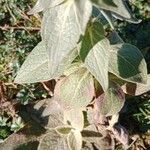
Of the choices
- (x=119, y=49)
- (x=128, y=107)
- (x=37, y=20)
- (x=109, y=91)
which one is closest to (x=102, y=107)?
(x=109, y=91)

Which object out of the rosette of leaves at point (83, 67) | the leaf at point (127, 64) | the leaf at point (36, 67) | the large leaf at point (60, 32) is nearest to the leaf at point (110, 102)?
the rosette of leaves at point (83, 67)

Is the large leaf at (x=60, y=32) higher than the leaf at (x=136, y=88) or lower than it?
higher

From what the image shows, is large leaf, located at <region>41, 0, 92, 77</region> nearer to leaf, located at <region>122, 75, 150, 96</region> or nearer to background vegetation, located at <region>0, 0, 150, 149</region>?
leaf, located at <region>122, 75, 150, 96</region>

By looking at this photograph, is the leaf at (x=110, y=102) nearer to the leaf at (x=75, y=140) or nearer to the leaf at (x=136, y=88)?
the leaf at (x=136, y=88)

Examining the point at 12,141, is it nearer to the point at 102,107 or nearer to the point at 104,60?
the point at 102,107

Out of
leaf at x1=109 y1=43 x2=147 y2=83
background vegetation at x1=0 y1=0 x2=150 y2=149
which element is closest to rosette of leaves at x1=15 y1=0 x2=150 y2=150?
→ leaf at x1=109 y1=43 x2=147 y2=83

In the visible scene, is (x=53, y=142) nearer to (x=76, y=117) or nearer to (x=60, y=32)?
(x=76, y=117)
